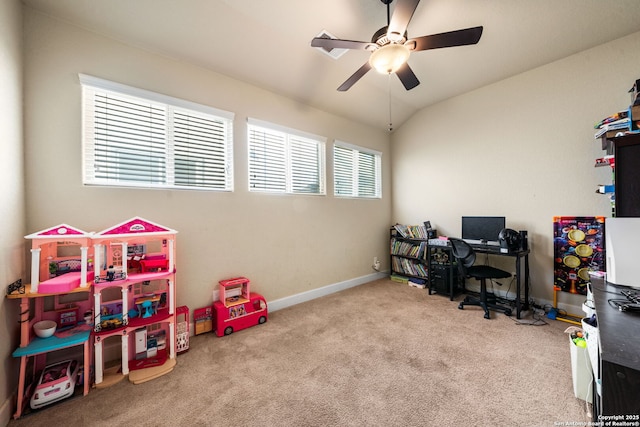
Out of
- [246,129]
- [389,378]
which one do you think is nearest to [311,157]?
[246,129]

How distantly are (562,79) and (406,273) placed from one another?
330 cm

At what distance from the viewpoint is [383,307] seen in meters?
3.03

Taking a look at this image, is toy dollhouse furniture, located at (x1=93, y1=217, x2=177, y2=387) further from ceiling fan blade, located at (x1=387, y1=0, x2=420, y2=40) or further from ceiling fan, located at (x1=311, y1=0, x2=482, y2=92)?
ceiling fan blade, located at (x1=387, y1=0, x2=420, y2=40)

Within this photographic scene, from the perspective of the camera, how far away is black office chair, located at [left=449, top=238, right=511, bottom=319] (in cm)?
272

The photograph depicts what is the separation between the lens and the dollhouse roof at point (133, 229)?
5.81 ft

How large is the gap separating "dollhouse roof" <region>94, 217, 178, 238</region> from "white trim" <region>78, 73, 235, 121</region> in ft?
3.82

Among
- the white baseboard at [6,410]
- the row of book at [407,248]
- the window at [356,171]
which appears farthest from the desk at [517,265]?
the white baseboard at [6,410]

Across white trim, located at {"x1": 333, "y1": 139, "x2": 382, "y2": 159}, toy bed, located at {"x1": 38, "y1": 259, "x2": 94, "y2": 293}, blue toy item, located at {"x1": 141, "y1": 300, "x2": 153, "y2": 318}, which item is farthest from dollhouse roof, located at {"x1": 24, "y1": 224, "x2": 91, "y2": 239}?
white trim, located at {"x1": 333, "y1": 139, "x2": 382, "y2": 159}

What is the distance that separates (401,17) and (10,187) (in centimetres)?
281

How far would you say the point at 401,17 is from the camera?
1529 millimetres

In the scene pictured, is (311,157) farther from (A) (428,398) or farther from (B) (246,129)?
(A) (428,398)

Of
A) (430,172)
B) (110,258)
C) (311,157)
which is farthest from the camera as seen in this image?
(430,172)

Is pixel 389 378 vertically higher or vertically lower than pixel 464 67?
lower

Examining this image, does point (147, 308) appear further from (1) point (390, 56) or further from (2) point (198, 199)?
(1) point (390, 56)
